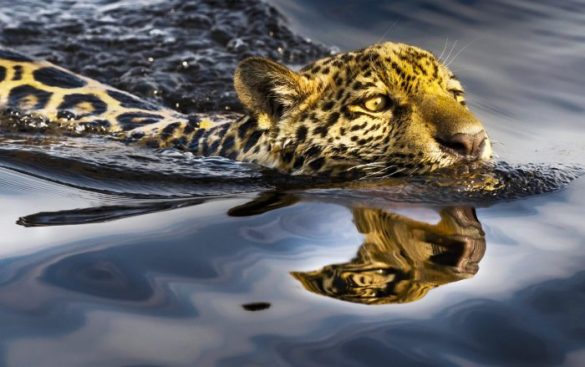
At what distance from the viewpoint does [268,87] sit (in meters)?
6.61

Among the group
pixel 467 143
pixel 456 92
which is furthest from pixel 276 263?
pixel 456 92

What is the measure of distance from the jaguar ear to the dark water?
41cm

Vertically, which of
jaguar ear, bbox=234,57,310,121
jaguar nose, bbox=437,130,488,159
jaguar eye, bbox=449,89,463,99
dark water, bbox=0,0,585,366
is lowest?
dark water, bbox=0,0,585,366

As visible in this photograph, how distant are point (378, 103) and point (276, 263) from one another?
202 centimetres

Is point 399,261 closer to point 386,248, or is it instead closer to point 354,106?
point 386,248

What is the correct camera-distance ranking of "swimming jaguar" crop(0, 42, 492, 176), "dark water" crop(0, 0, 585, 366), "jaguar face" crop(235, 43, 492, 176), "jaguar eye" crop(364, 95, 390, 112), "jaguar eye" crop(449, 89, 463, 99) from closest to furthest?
"dark water" crop(0, 0, 585, 366), "swimming jaguar" crop(0, 42, 492, 176), "jaguar face" crop(235, 43, 492, 176), "jaguar eye" crop(364, 95, 390, 112), "jaguar eye" crop(449, 89, 463, 99)

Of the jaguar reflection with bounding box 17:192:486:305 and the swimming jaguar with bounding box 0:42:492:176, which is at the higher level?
the swimming jaguar with bounding box 0:42:492:176

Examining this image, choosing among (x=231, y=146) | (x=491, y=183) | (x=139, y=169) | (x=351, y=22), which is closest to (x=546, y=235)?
(x=491, y=183)

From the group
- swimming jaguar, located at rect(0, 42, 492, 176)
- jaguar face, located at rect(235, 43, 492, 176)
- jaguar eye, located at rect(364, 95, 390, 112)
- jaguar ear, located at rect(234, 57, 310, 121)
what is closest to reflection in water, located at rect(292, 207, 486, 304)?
swimming jaguar, located at rect(0, 42, 492, 176)

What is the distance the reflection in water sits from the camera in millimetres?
4457

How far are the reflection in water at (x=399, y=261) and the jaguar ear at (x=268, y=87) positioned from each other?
127 cm

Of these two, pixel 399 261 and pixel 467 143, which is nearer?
pixel 399 261

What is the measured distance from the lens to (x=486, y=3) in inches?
469

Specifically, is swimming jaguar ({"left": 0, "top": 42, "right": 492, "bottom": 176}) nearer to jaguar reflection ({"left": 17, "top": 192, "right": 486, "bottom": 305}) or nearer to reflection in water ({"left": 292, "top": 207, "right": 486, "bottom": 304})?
jaguar reflection ({"left": 17, "top": 192, "right": 486, "bottom": 305})
